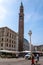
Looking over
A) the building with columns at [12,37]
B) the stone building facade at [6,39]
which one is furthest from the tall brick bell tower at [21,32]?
the stone building facade at [6,39]

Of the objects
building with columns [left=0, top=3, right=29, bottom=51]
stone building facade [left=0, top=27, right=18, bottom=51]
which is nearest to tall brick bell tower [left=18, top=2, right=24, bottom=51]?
building with columns [left=0, top=3, right=29, bottom=51]

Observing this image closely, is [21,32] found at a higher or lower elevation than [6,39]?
higher

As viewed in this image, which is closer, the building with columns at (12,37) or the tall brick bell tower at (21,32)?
the building with columns at (12,37)

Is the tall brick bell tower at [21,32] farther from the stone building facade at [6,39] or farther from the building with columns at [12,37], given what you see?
the stone building facade at [6,39]

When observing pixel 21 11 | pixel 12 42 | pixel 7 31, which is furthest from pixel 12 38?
pixel 21 11

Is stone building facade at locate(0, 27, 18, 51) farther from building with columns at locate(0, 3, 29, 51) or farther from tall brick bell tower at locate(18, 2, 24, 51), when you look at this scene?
tall brick bell tower at locate(18, 2, 24, 51)

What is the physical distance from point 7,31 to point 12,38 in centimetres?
754

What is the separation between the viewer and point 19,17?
283ft

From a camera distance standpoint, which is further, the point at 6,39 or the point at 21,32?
the point at 21,32

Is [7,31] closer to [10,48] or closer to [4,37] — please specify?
[4,37]

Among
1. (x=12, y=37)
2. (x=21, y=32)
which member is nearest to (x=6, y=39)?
(x=12, y=37)

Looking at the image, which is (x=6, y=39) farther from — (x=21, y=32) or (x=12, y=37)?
(x=21, y=32)

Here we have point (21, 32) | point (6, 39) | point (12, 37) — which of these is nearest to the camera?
point (6, 39)

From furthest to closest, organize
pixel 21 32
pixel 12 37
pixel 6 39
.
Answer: pixel 12 37
pixel 21 32
pixel 6 39
